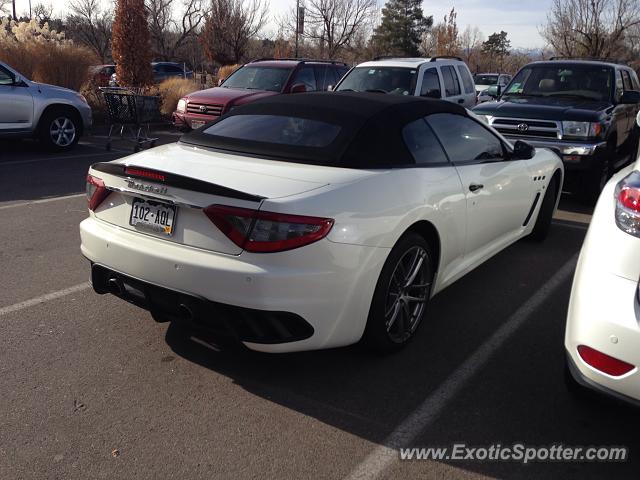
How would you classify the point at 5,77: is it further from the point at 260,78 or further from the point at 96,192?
the point at 96,192

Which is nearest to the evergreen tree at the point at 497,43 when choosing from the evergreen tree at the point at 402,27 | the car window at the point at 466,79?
the evergreen tree at the point at 402,27

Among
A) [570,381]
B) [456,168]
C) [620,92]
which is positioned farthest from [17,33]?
[570,381]

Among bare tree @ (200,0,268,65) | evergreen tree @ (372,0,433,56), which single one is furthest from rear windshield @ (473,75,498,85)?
evergreen tree @ (372,0,433,56)

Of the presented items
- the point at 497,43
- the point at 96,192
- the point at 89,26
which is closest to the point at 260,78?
the point at 96,192

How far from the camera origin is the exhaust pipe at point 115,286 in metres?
3.37

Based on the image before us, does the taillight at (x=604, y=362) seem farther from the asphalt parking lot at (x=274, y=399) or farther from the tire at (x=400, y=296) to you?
the tire at (x=400, y=296)

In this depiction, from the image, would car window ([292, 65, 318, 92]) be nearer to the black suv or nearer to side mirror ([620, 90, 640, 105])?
the black suv

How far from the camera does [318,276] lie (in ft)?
9.68

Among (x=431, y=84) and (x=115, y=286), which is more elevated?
(x=431, y=84)

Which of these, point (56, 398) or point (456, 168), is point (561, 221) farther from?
point (56, 398)

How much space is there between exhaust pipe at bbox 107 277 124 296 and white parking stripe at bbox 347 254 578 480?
167 centimetres

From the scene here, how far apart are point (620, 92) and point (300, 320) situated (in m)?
8.13

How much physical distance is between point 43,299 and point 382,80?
7.87 metres

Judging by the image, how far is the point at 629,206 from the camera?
8.57 ft
